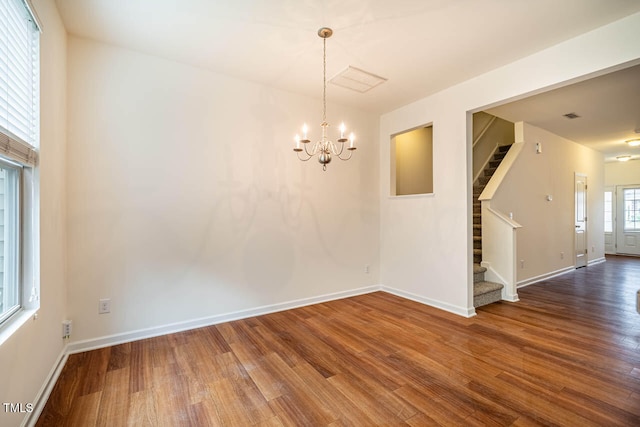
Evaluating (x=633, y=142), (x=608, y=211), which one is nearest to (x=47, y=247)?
(x=633, y=142)

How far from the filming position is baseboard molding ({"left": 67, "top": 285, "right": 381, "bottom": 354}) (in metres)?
2.68

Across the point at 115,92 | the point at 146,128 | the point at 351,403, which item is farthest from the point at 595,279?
the point at 115,92

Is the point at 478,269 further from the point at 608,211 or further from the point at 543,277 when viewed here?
the point at 608,211

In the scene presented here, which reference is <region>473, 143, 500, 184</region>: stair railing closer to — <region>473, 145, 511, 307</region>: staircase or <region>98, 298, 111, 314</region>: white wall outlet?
<region>473, 145, 511, 307</region>: staircase

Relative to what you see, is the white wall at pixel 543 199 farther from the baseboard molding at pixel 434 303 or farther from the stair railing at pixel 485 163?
the baseboard molding at pixel 434 303

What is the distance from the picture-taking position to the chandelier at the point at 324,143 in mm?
2526

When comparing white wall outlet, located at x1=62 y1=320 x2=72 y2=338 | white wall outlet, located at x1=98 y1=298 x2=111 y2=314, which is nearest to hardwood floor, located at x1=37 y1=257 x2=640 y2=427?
white wall outlet, located at x1=62 y1=320 x2=72 y2=338

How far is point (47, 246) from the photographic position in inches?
81.7

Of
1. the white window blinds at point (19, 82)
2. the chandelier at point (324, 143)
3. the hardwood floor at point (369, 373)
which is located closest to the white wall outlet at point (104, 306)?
the hardwood floor at point (369, 373)

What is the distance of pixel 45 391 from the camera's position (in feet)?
6.39

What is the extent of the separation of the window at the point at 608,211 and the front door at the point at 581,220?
11.2ft

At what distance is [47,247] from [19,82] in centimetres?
113

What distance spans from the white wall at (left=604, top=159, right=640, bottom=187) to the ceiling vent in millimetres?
9761

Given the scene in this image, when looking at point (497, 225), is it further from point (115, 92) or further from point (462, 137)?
point (115, 92)
